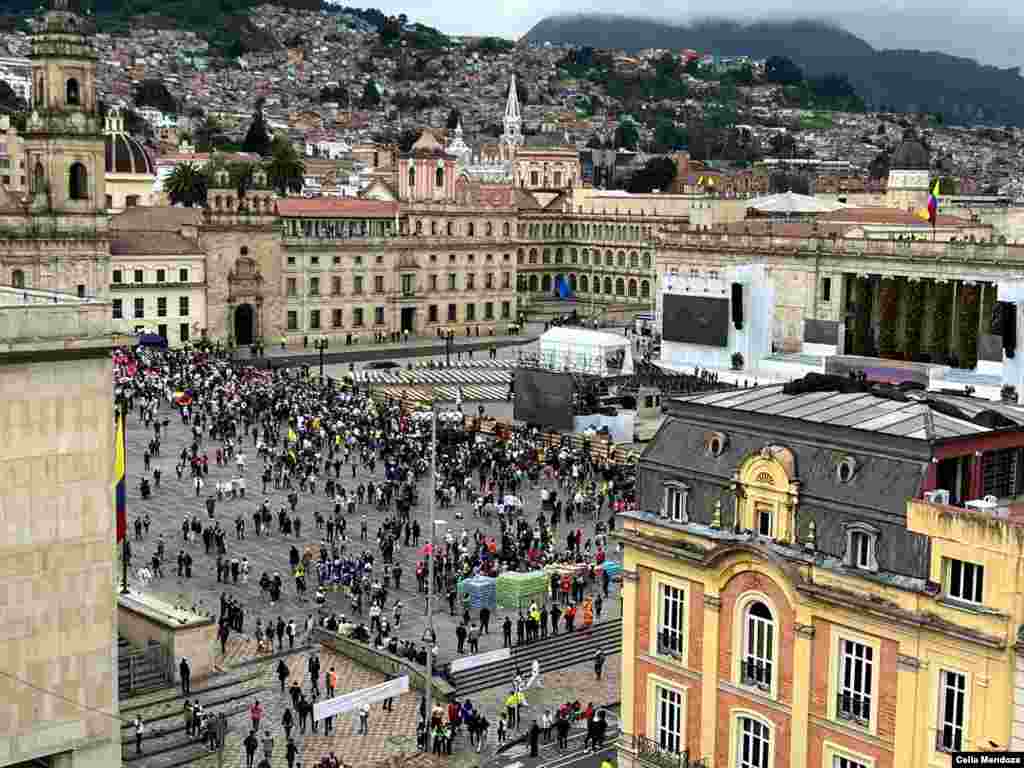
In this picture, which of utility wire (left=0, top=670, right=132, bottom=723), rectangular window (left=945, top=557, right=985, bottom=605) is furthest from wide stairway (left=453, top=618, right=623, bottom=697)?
utility wire (left=0, top=670, right=132, bottom=723)

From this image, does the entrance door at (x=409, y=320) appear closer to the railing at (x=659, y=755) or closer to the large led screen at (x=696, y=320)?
the large led screen at (x=696, y=320)

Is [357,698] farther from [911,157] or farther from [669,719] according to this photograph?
[911,157]

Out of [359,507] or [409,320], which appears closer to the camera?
[359,507]

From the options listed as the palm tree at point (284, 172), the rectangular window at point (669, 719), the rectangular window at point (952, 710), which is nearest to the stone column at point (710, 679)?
the rectangular window at point (669, 719)

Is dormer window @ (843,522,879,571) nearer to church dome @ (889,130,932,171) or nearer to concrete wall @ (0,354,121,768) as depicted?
concrete wall @ (0,354,121,768)

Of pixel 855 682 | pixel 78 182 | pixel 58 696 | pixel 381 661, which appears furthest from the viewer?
pixel 78 182

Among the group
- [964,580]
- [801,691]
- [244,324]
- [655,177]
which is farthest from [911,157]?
[964,580]
